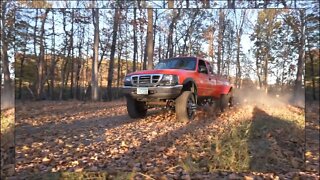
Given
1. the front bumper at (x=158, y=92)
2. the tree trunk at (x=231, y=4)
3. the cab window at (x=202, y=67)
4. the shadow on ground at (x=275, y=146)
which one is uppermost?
the tree trunk at (x=231, y=4)

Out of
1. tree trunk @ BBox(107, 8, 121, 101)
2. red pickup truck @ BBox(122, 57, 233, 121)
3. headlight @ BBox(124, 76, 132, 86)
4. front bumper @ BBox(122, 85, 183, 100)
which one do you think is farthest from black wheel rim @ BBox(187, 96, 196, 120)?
tree trunk @ BBox(107, 8, 121, 101)

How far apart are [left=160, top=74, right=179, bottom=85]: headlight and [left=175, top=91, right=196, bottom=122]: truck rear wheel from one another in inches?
4.8

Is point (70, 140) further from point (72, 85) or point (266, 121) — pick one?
point (266, 121)

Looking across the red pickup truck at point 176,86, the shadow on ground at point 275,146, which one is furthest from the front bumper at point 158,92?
the shadow on ground at point 275,146

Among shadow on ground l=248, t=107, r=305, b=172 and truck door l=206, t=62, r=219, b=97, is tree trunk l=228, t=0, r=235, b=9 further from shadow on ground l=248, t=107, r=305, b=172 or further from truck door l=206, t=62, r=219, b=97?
shadow on ground l=248, t=107, r=305, b=172

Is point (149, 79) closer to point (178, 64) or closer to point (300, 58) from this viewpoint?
point (178, 64)

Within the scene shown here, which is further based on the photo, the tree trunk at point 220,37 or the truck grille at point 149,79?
the tree trunk at point 220,37

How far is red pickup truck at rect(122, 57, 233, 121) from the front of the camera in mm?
2148

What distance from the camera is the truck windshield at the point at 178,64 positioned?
2.21m

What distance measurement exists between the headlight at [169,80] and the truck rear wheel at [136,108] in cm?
23

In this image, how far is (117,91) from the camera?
223 cm

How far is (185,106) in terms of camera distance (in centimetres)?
224

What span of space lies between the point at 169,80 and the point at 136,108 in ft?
1.17

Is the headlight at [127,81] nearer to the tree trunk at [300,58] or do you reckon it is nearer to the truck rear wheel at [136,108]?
the truck rear wheel at [136,108]
